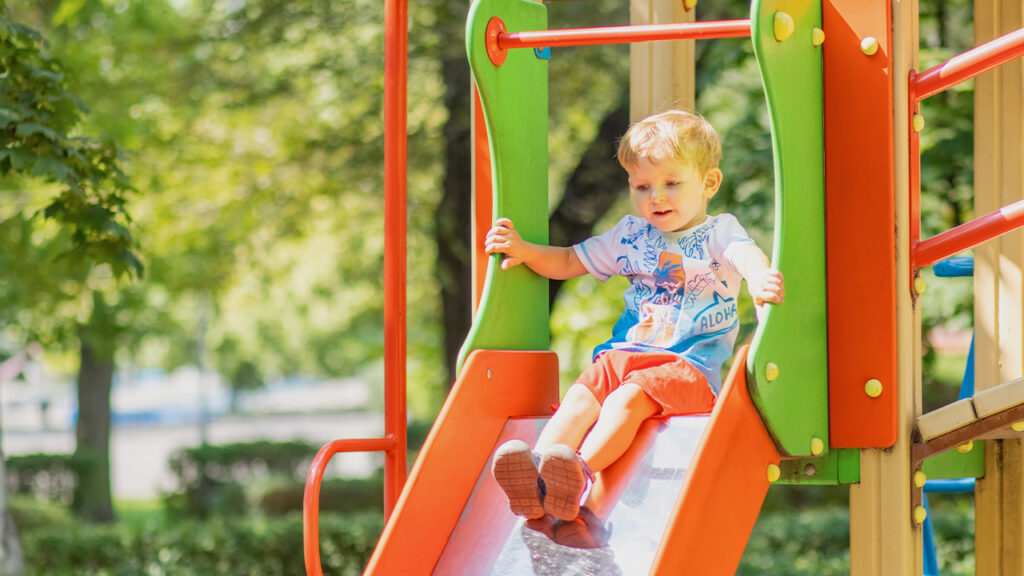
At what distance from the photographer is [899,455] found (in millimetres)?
2467

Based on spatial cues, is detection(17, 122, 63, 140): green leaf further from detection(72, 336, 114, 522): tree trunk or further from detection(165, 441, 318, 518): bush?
detection(72, 336, 114, 522): tree trunk

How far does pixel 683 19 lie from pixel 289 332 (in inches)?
1146

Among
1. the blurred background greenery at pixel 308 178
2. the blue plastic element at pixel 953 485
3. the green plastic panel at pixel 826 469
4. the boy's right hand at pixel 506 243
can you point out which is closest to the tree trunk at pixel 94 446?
the blurred background greenery at pixel 308 178

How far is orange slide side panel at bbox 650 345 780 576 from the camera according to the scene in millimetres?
2189

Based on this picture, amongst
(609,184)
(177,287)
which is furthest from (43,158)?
(177,287)

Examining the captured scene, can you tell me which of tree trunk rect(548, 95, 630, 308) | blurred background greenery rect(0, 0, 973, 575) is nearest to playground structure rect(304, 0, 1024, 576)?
blurred background greenery rect(0, 0, 973, 575)

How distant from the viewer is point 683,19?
3.57m

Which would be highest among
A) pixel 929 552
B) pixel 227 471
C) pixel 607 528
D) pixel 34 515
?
pixel 607 528

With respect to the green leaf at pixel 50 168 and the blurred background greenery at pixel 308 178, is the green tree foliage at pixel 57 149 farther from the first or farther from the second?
the blurred background greenery at pixel 308 178

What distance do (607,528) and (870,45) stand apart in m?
1.23

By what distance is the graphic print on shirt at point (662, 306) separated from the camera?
9.25 ft

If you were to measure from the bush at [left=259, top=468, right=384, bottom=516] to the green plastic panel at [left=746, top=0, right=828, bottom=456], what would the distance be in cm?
998

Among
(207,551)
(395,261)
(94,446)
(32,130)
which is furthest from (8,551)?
(94,446)

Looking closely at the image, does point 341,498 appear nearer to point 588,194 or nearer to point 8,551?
point 588,194
